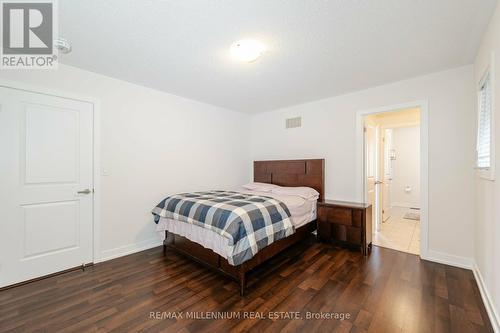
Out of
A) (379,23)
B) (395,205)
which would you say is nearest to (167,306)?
(379,23)

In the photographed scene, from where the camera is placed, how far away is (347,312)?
1.78m

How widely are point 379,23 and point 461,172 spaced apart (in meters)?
2.12

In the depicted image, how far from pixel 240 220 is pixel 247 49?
5.74ft

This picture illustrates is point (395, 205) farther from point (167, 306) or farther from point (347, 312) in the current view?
point (167, 306)

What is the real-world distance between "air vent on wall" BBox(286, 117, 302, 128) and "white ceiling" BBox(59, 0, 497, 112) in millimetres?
1091

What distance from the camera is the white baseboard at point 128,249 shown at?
279 cm

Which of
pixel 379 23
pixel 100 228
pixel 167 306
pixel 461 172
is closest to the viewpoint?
pixel 379 23

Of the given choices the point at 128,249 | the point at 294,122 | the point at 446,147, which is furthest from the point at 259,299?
the point at 294,122

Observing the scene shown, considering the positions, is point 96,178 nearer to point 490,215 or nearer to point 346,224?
point 346,224

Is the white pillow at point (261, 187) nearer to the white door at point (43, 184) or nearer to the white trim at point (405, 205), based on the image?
the white door at point (43, 184)

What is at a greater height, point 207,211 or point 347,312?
point 207,211

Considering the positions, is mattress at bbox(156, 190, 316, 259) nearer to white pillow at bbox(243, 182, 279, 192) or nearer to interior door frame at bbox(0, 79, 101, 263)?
white pillow at bbox(243, 182, 279, 192)

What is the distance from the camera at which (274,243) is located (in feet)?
8.26

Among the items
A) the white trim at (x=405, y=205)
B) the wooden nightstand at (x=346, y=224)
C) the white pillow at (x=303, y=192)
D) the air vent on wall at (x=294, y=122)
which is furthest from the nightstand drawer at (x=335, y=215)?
the white trim at (x=405, y=205)
